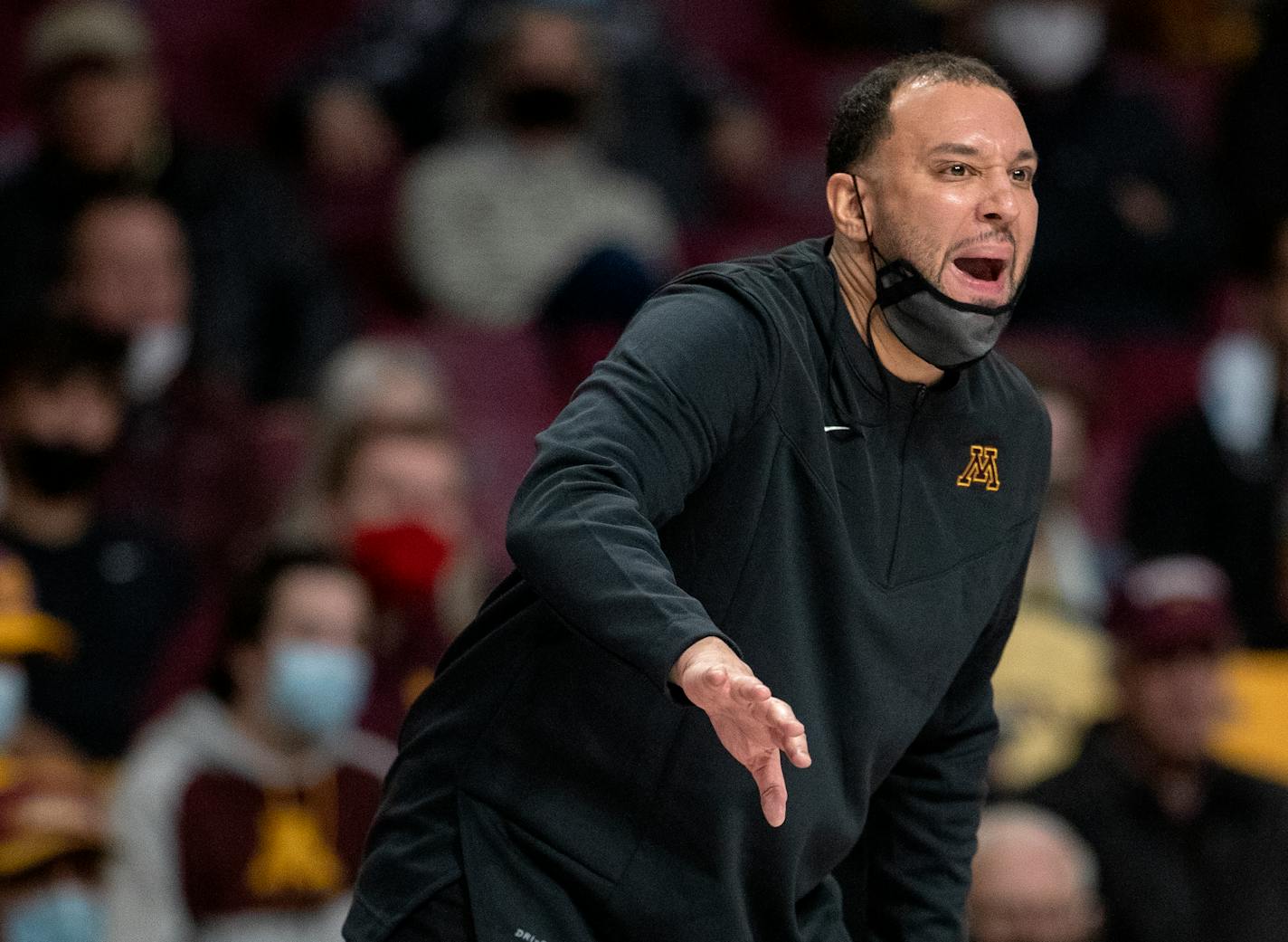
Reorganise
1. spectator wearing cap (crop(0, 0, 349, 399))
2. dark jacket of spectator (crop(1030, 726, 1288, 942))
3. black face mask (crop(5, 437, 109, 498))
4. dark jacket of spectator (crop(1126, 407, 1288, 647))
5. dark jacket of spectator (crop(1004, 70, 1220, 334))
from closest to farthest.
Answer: dark jacket of spectator (crop(1030, 726, 1288, 942)), black face mask (crop(5, 437, 109, 498)), spectator wearing cap (crop(0, 0, 349, 399)), dark jacket of spectator (crop(1126, 407, 1288, 647)), dark jacket of spectator (crop(1004, 70, 1220, 334))

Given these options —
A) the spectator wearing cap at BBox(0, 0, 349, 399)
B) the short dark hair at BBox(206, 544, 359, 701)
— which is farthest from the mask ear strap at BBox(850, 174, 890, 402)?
the spectator wearing cap at BBox(0, 0, 349, 399)

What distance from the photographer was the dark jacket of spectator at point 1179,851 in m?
4.36

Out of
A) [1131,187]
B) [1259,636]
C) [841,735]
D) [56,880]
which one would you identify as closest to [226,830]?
[56,880]

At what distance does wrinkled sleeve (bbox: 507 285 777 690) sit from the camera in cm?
186

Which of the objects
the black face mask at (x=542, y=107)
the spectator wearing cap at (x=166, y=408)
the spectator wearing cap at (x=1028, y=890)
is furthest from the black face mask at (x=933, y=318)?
the black face mask at (x=542, y=107)

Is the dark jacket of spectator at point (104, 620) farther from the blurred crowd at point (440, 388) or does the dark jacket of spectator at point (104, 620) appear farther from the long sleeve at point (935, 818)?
the long sleeve at point (935, 818)

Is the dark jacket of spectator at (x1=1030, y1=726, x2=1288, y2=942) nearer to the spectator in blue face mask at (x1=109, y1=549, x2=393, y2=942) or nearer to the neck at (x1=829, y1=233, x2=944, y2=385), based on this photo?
the spectator in blue face mask at (x1=109, y1=549, x2=393, y2=942)

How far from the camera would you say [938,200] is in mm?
2141

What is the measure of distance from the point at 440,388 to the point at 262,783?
1234mm

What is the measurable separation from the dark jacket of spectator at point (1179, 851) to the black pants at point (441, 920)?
2.49 metres

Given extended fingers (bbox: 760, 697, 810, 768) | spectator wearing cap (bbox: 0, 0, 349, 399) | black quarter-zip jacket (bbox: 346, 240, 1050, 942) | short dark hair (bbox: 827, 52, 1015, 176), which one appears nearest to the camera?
extended fingers (bbox: 760, 697, 810, 768)

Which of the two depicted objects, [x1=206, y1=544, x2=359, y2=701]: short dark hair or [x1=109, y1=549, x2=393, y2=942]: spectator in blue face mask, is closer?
[x1=109, y1=549, x2=393, y2=942]: spectator in blue face mask

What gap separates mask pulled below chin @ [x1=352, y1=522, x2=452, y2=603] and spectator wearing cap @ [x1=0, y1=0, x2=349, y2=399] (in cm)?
97

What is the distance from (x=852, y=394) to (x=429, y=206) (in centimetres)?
381
